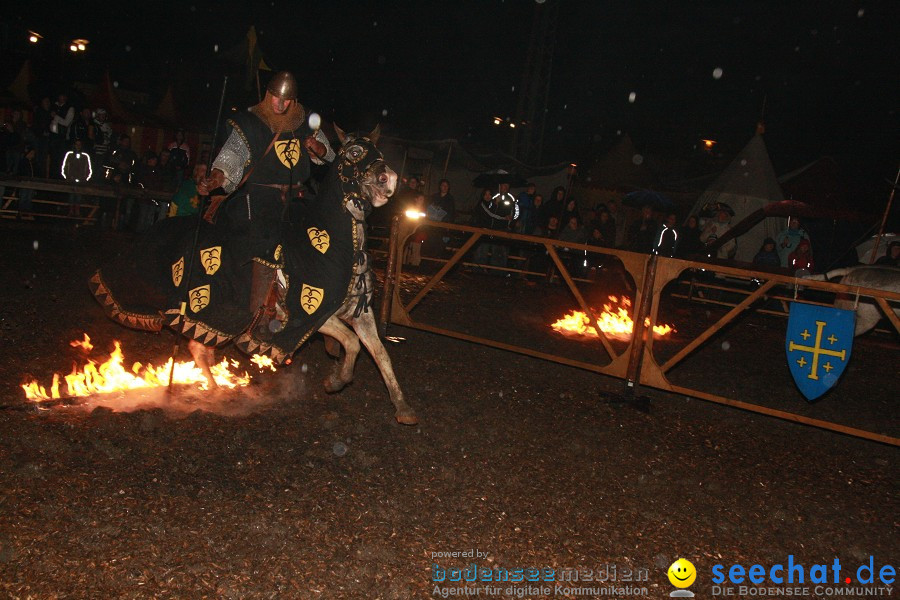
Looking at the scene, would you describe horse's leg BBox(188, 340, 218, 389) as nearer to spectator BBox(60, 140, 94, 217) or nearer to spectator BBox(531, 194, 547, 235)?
spectator BBox(531, 194, 547, 235)

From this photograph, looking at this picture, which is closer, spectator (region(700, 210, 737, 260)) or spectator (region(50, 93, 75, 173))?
spectator (region(50, 93, 75, 173))

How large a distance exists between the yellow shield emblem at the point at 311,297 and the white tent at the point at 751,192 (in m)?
15.4

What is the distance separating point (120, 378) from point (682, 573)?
4.48 metres

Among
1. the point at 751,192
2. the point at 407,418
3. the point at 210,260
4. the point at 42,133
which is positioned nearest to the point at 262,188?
the point at 210,260

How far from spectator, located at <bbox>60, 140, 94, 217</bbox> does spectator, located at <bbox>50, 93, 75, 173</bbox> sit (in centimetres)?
25

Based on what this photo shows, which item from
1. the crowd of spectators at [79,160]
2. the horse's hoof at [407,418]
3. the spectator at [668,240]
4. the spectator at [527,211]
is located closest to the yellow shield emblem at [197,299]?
the horse's hoof at [407,418]

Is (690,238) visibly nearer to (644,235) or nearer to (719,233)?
(719,233)

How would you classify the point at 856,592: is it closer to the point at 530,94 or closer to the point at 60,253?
the point at 60,253

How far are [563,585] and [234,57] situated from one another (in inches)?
684

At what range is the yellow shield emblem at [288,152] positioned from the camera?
17.1 ft

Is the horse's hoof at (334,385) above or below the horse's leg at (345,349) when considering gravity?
below

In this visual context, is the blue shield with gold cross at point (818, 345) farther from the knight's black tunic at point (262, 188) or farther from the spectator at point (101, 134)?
the spectator at point (101, 134)

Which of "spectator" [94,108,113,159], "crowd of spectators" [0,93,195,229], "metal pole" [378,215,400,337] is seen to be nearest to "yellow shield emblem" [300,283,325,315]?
"metal pole" [378,215,400,337]

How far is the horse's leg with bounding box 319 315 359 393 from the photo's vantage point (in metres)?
5.48
